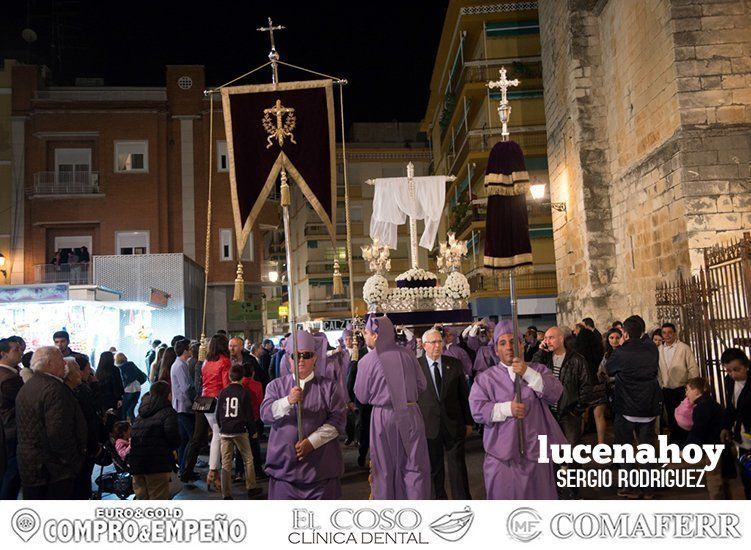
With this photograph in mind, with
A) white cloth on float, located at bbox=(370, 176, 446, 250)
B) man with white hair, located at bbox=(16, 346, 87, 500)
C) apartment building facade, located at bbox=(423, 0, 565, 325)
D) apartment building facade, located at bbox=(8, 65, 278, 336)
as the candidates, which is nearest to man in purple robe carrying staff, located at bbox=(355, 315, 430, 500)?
man with white hair, located at bbox=(16, 346, 87, 500)

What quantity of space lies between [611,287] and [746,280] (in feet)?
22.7

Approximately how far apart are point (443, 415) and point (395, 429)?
1.10 meters

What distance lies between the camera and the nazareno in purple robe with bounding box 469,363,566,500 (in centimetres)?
578

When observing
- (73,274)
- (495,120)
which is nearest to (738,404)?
(73,274)

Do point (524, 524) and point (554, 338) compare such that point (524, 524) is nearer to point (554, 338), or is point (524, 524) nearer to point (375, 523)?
point (375, 523)

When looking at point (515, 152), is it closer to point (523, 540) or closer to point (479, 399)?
point (479, 399)

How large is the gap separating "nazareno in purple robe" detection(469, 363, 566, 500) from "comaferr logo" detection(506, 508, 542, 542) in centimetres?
12

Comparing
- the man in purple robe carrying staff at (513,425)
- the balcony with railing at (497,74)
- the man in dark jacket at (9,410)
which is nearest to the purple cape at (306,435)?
the man in purple robe carrying staff at (513,425)

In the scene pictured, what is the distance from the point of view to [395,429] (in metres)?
6.47

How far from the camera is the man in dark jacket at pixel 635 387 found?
24.2 ft

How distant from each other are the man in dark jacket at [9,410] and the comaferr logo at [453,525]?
3.80 metres

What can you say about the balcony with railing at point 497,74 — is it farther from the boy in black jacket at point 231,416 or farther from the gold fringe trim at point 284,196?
→ the boy in black jacket at point 231,416

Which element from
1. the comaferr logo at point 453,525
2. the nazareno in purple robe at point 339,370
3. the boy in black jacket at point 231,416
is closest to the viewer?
the comaferr logo at point 453,525

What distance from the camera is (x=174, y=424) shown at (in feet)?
22.2
